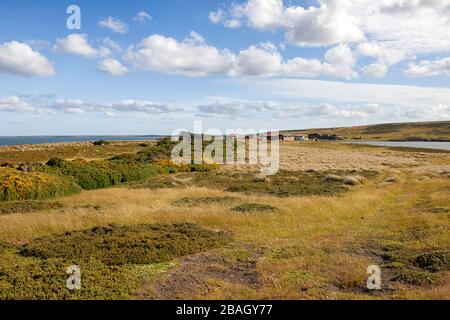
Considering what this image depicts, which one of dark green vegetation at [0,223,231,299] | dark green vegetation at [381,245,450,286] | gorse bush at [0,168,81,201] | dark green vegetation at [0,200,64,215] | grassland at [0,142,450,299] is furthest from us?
gorse bush at [0,168,81,201]

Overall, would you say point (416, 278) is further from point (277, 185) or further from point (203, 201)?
point (277, 185)

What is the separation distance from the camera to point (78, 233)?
611 inches

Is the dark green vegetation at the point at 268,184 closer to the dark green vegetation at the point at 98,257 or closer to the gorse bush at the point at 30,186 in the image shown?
the gorse bush at the point at 30,186

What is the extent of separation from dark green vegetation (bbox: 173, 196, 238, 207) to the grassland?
67mm

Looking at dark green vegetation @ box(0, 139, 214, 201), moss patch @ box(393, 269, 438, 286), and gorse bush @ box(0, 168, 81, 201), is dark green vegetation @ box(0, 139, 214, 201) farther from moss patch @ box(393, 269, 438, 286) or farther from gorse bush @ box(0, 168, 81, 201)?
moss patch @ box(393, 269, 438, 286)

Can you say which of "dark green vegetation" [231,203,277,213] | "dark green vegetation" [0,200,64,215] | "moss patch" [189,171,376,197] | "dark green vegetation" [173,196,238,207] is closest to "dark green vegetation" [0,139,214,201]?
"dark green vegetation" [0,200,64,215]

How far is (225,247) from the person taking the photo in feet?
45.6

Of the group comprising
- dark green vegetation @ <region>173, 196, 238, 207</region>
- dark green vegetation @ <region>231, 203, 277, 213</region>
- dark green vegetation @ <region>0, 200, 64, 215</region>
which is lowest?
dark green vegetation @ <region>173, 196, 238, 207</region>

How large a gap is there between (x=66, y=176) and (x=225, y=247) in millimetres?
22498

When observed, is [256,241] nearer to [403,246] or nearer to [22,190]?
[403,246]

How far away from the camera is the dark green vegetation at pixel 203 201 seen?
76.8 feet

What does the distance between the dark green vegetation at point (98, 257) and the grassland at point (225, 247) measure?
0.04 meters

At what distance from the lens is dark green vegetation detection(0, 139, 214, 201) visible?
26000 mm

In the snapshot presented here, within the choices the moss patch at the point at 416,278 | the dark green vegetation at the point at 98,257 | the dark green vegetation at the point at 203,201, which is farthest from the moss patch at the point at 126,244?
the dark green vegetation at the point at 203,201
